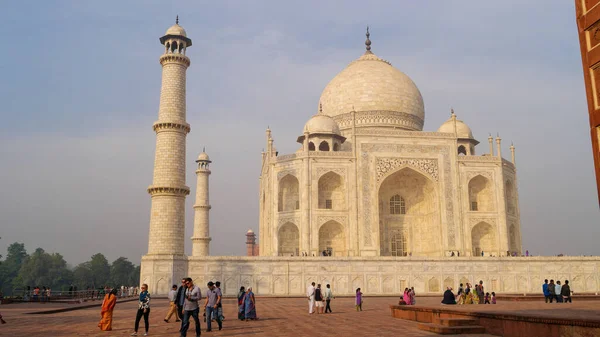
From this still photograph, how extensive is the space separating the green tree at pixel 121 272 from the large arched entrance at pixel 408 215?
36.0 meters

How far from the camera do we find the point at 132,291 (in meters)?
30.8

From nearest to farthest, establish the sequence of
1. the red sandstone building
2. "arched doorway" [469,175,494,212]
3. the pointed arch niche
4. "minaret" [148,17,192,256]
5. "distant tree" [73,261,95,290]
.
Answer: the red sandstone building, "minaret" [148,17,192,256], the pointed arch niche, "arched doorway" [469,175,494,212], "distant tree" [73,261,95,290]

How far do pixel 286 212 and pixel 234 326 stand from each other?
62.7 feet

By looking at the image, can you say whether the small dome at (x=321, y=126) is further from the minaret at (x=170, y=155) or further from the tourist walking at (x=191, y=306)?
the tourist walking at (x=191, y=306)

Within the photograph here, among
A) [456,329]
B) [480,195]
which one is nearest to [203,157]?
[480,195]

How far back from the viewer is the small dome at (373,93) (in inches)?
1409

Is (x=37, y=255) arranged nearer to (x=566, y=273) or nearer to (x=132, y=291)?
(x=132, y=291)

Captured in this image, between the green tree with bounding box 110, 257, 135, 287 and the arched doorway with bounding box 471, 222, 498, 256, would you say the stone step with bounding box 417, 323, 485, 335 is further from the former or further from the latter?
the green tree with bounding box 110, 257, 135, 287

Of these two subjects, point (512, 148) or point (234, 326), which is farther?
point (512, 148)

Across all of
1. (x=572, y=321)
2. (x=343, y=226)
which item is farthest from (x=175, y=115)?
(x=572, y=321)

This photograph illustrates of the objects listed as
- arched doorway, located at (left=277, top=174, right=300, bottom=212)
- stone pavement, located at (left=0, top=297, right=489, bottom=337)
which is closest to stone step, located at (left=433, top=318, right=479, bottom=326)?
stone pavement, located at (left=0, top=297, right=489, bottom=337)

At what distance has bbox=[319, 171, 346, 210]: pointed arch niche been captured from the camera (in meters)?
30.9

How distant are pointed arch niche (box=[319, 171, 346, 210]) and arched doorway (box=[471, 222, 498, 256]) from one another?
7.67 meters

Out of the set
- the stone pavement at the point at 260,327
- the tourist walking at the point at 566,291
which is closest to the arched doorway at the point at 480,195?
the tourist walking at the point at 566,291
